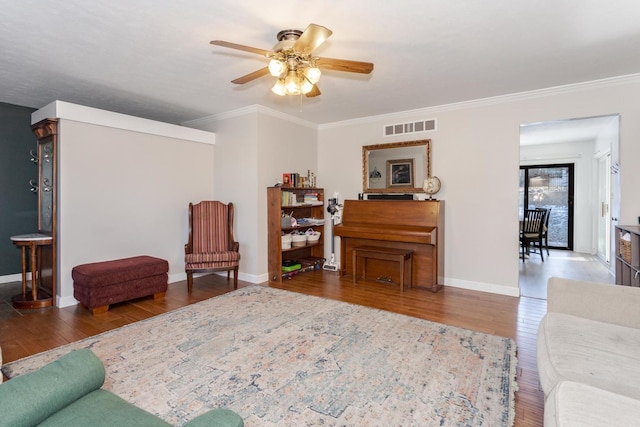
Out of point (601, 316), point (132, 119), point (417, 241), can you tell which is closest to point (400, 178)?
point (417, 241)

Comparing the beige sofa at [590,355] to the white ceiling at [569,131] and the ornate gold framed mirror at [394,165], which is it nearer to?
the ornate gold framed mirror at [394,165]

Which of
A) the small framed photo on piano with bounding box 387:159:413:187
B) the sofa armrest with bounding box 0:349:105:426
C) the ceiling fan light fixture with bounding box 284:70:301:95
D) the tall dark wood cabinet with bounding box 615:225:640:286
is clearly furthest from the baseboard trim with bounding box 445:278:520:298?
the sofa armrest with bounding box 0:349:105:426

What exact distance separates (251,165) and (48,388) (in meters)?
3.76

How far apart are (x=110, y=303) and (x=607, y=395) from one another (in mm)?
4027

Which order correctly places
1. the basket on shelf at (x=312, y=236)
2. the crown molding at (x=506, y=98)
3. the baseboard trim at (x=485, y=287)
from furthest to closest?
the basket on shelf at (x=312, y=236)
the baseboard trim at (x=485, y=287)
the crown molding at (x=506, y=98)

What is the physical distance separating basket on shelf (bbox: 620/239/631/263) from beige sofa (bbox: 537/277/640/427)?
4.68 ft

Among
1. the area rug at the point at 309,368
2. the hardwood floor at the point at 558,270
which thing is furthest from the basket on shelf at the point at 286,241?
the hardwood floor at the point at 558,270

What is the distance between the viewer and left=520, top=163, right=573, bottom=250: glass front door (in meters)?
7.59

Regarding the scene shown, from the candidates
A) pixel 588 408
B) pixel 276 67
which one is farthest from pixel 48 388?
pixel 276 67

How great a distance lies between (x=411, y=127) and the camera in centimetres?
479

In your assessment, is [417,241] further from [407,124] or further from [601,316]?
[601,316]

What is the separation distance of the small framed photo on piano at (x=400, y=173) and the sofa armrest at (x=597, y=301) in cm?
282

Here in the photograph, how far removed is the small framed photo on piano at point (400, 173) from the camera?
189 inches

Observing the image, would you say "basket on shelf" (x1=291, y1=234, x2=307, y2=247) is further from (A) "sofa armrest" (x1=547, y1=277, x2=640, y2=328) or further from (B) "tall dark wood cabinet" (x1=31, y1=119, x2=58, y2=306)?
(A) "sofa armrest" (x1=547, y1=277, x2=640, y2=328)
